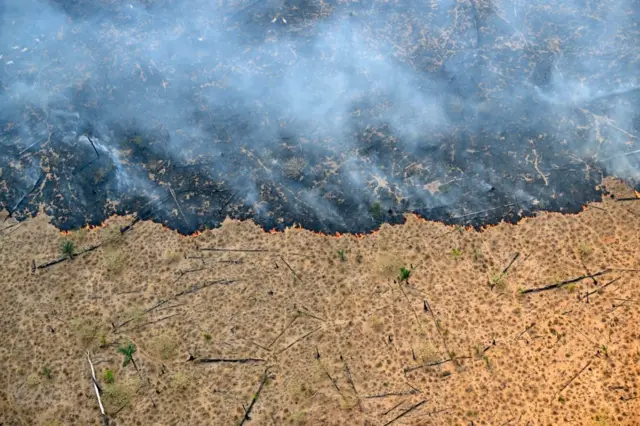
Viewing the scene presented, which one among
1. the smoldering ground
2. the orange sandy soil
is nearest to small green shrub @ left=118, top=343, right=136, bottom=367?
the orange sandy soil

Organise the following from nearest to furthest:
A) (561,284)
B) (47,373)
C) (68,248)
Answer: (47,373), (561,284), (68,248)

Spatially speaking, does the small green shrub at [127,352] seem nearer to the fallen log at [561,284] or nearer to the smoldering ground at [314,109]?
the smoldering ground at [314,109]

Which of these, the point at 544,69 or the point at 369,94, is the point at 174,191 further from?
the point at 544,69

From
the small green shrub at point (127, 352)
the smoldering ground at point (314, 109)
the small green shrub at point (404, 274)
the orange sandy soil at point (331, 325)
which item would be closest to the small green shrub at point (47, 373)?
the orange sandy soil at point (331, 325)

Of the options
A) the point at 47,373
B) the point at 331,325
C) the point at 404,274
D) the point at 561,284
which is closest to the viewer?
the point at 47,373

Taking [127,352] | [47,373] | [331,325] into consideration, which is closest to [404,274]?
[331,325]

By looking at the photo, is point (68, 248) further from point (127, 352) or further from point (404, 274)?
point (404, 274)

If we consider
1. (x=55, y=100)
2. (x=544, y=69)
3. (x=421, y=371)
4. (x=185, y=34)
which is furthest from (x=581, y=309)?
(x=55, y=100)
